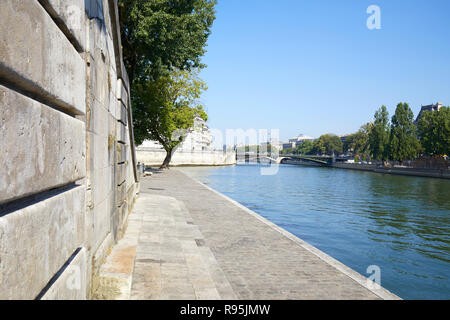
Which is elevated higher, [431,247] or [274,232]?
[274,232]

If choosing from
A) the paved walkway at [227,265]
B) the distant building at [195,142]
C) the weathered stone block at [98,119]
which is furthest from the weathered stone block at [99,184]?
the distant building at [195,142]

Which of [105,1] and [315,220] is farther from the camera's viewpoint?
[315,220]

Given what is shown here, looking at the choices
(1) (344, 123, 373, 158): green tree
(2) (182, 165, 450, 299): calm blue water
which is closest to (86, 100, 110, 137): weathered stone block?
(2) (182, 165, 450, 299): calm blue water

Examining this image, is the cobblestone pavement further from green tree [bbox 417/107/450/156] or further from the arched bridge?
the arched bridge

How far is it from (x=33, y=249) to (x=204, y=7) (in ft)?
85.4

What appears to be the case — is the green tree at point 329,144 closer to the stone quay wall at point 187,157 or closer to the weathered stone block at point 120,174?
the stone quay wall at point 187,157

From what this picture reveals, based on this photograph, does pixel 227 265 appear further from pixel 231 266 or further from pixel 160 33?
pixel 160 33

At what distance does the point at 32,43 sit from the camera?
6.06ft

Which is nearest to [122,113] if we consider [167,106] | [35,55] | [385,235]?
[35,55]

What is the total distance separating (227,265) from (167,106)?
28.7 metres

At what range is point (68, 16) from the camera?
2602 mm

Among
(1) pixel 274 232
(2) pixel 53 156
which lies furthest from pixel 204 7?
(2) pixel 53 156

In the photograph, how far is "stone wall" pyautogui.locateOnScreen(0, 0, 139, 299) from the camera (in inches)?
63.5
